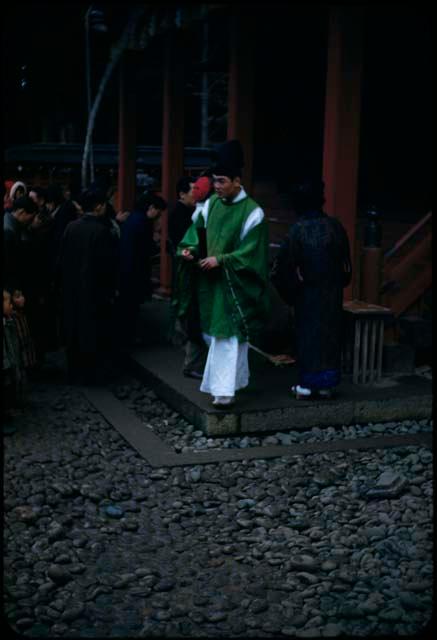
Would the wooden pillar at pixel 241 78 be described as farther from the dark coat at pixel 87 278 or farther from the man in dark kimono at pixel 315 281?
the man in dark kimono at pixel 315 281

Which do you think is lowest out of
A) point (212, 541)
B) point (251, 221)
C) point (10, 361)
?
point (212, 541)

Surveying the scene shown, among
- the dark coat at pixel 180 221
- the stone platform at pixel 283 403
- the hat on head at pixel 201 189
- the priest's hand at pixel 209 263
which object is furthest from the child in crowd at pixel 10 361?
the dark coat at pixel 180 221

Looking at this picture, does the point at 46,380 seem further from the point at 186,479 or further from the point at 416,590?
the point at 416,590

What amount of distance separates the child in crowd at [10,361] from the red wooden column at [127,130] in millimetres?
6612

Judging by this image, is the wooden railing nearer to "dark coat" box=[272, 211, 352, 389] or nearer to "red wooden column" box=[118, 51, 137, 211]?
"dark coat" box=[272, 211, 352, 389]

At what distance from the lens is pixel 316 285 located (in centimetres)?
683

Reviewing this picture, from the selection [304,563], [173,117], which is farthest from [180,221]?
[304,563]

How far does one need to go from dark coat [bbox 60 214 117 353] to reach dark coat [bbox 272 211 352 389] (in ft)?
6.52

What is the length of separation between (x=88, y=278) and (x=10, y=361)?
60.8 inches

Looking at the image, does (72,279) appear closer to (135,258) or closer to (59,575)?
(135,258)

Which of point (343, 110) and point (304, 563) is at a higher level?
point (343, 110)

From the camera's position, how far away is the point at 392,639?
148 inches

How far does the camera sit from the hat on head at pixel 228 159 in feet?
21.4

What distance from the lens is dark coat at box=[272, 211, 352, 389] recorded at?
6.80 metres
